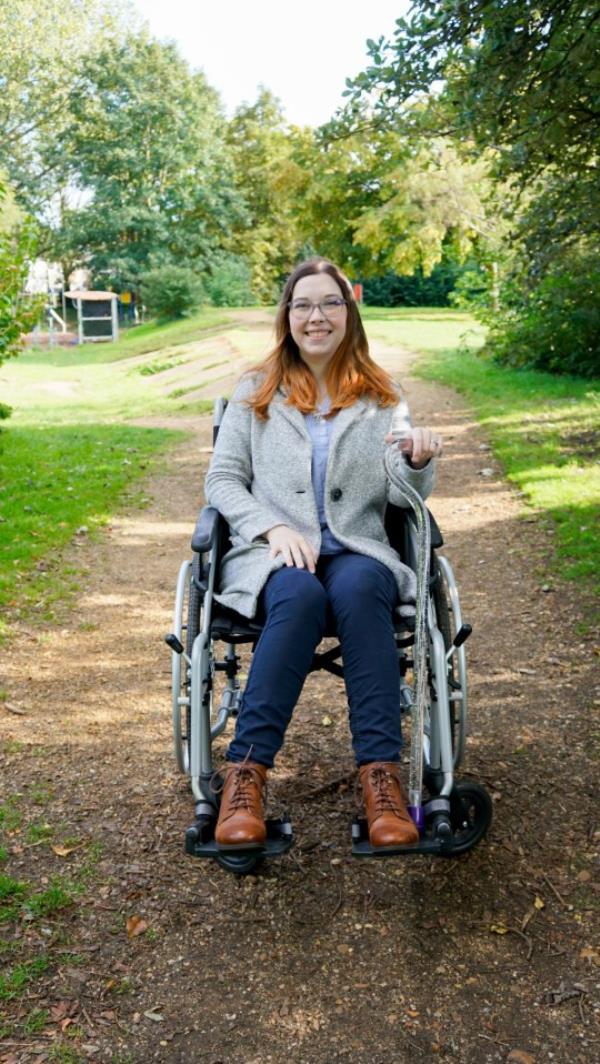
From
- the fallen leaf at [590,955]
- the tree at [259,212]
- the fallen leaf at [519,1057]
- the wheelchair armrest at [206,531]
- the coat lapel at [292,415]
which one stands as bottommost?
the fallen leaf at [519,1057]

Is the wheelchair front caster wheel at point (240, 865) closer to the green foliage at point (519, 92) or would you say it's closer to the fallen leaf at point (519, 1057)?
the fallen leaf at point (519, 1057)

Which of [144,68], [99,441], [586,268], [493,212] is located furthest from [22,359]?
[493,212]

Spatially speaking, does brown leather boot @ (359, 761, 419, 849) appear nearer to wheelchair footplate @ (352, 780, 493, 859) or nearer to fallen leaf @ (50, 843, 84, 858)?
wheelchair footplate @ (352, 780, 493, 859)

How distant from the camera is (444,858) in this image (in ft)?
9.58

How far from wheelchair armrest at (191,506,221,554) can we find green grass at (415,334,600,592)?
2786 mm

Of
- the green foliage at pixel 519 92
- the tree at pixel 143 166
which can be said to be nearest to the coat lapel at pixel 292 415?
the green foliage at pixel 519 92

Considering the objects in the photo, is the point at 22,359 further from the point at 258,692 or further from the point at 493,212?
the point at 258,692

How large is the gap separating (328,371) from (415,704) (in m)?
1.13

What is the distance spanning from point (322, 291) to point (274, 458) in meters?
→ 0.55

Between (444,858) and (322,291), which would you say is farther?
(322,291)

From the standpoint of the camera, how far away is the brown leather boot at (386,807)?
2.42 meters

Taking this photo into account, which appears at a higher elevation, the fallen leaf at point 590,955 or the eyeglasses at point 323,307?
the eyeglasses at point 323,307

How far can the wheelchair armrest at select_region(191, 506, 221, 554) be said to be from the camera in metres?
2.84

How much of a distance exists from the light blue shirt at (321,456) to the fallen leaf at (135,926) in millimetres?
1152
